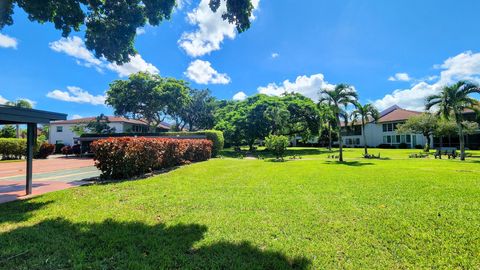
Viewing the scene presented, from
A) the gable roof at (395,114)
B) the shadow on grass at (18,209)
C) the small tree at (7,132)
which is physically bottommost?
the shadow on grass at (18,209)

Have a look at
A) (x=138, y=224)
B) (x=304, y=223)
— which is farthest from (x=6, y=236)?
(x=304, y=223)

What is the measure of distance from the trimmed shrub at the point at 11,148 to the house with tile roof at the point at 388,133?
4129cm

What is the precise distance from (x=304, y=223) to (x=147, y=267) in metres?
2.93

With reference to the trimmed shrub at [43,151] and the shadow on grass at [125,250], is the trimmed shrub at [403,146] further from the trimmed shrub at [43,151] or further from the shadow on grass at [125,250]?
the trimmed shrub at [43,151]

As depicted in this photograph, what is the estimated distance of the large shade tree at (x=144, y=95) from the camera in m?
35.3

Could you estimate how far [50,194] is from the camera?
7.41 meters

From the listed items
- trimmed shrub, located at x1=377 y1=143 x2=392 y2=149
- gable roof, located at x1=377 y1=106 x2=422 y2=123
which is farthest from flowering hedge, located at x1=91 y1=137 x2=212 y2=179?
gable roof, located at x1=377 y1=106 x2=422 y2=123

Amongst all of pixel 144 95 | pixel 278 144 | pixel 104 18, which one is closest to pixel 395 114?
pixel 278 144

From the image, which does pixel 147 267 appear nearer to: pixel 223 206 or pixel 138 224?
pixel 138 224

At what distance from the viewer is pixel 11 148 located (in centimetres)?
2344

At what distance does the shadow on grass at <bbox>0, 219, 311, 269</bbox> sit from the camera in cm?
329

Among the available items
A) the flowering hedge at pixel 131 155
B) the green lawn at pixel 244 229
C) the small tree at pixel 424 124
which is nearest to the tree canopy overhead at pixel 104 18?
the flowering hedge at pixel 131 155

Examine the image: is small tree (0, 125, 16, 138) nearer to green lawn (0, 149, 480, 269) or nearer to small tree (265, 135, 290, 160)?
small tree (265, 135, 290, 160)

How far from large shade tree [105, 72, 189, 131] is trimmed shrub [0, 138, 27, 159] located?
13.6 meters
